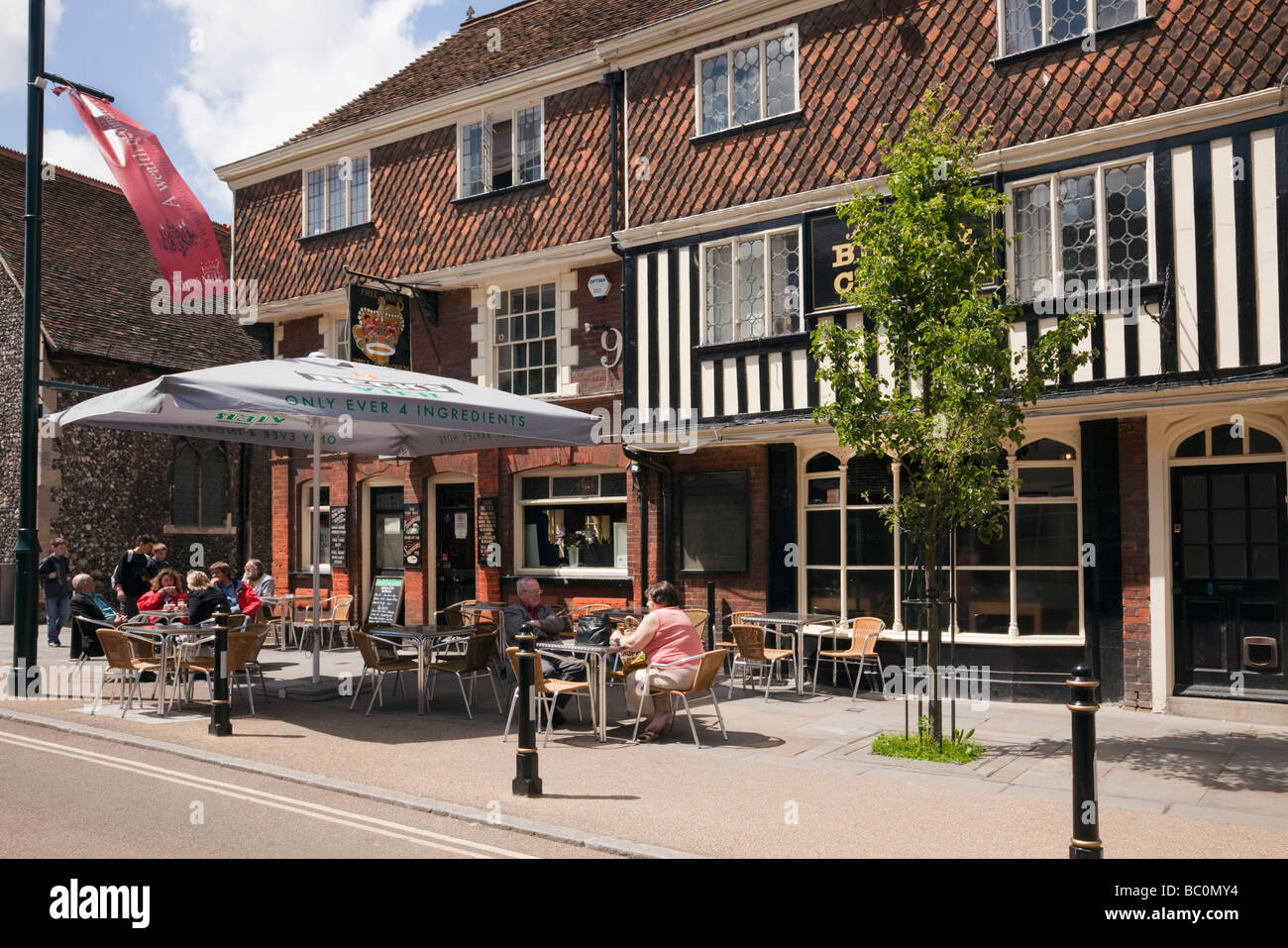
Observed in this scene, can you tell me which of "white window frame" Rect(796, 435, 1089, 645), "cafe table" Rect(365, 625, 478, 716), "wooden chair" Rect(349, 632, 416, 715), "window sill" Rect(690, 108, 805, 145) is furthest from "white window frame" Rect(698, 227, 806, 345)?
"wooden chair" Rect(349, 632, 416, 715)

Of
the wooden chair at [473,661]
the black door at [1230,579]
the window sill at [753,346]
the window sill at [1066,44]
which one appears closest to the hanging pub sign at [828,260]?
the window sill at [753,346]

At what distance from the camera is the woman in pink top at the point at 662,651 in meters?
9.48

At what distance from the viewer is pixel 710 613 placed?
45.4 ft

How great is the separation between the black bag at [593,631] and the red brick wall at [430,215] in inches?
278

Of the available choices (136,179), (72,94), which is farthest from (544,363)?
(72,94)

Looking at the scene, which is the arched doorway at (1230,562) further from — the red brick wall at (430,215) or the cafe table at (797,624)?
the red brick wall at (430,215)

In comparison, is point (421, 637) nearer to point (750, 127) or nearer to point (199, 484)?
point (750, 127)

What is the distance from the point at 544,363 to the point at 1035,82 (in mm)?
7841

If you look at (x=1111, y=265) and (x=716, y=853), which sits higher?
(x=1111, y=265)

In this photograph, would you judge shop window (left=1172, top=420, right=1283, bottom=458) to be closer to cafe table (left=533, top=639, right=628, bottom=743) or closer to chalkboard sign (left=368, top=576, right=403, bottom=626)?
cafe table (left=533, top=639, right=628, bottom=743)

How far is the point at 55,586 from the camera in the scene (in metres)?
17.9

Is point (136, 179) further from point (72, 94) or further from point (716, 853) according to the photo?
point (716, 853)

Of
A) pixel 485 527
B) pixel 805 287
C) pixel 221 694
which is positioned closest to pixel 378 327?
pixel 485 527

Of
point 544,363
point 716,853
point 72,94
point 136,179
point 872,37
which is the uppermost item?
point 872,37
